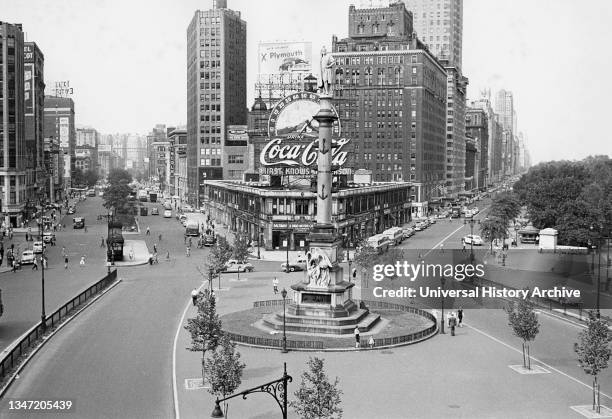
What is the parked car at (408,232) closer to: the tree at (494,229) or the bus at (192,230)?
the tree at (494,229)

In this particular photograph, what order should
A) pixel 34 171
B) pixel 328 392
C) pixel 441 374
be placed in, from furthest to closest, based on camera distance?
pixel 34 171 → pixel 441 374 → pixel 328 392

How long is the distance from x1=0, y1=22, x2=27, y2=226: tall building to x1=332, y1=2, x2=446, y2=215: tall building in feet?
213

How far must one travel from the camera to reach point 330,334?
4756cm

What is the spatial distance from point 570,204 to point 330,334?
62.5m

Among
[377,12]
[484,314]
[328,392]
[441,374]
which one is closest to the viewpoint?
[328,392]

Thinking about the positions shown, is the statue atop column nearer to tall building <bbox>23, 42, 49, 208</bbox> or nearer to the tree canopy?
the tree canopy

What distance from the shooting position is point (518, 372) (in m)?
38.0

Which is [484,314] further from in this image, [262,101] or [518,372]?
[262,101]

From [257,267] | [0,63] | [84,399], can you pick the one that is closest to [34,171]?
[0,63]

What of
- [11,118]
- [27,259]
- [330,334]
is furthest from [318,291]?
[11,118]

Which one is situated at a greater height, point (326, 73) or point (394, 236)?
point (326, 73)

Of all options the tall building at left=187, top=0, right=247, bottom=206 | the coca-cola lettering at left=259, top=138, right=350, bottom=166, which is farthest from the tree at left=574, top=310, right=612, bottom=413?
the tall building at left=187, top=0, right=247, bottom=206

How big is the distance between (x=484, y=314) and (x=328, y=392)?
31.0 metres

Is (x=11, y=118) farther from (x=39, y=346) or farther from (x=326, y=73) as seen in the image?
(x=39, y=346)
